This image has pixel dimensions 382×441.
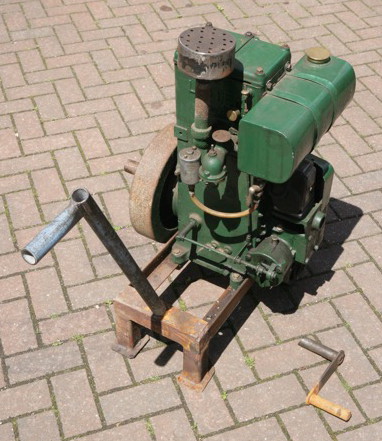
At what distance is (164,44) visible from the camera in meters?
5.64

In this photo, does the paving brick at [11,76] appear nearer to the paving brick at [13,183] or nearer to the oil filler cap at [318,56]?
the paving brick at [13,183]

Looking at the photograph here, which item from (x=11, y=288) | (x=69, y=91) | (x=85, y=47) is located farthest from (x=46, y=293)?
(x=85, y=47)

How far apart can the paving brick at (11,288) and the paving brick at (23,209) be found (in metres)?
0.44

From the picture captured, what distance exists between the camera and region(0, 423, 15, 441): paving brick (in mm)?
3080

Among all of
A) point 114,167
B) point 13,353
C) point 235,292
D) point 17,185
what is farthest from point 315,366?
point 17,185

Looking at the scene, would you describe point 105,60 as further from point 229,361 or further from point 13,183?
point 229,361

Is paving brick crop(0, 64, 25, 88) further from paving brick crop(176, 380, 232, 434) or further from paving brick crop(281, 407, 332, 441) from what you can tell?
paving brick crop(281, 407, 332, 441)

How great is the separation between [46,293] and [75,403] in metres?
0.73

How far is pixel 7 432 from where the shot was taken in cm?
310

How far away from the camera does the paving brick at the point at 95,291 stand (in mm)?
3676

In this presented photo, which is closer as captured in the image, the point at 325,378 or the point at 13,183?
the point at 325,378

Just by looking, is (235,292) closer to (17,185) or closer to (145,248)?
(145,248)

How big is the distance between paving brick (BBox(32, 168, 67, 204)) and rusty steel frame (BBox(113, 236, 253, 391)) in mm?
1133

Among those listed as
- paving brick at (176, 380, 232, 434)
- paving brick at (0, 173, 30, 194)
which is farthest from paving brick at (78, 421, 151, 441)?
paving brick at (0, 173, 30, 194)
